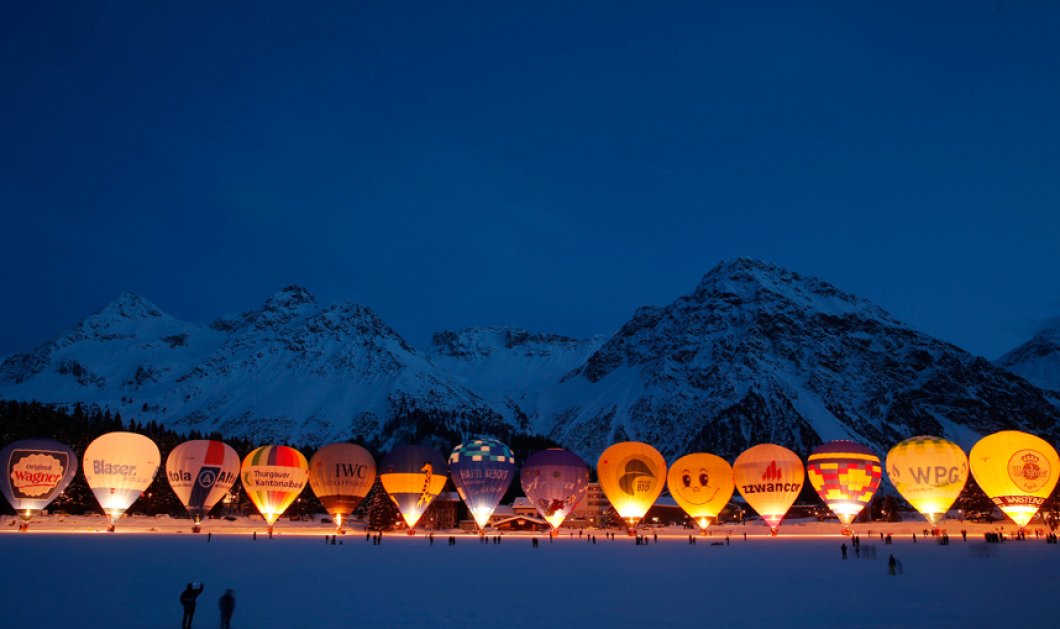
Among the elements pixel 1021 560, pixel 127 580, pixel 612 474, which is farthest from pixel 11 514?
pixel 1021 560

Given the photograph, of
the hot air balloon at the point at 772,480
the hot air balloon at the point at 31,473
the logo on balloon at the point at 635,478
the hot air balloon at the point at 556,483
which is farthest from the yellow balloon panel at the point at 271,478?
the hot air balloon at the point at 772,480

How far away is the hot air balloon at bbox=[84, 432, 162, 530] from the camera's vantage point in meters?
57.0

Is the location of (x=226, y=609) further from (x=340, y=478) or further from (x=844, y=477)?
(x=844, y=477)

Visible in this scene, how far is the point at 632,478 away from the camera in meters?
62.2

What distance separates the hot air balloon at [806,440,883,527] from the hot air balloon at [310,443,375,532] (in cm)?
3239

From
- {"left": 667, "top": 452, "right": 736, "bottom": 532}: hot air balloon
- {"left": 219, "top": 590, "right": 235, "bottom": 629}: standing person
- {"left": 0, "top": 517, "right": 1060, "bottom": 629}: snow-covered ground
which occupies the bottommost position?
{"left": 0, "top": 517, "right": 1060, "bottom": 629}: snow-covered ground

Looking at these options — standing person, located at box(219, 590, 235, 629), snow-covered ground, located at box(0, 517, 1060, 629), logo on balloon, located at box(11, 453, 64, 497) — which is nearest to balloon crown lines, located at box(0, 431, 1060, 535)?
logo on balloon, located at box(11, 453, 64, 497)

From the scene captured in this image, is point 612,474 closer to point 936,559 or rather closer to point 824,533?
point 824,533

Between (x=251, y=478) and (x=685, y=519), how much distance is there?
7087cm

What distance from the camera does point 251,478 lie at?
198ft

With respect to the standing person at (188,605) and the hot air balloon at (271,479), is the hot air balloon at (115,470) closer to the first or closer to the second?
the hot air balloon at (271,479)

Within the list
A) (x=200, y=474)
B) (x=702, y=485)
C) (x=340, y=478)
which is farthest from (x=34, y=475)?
(x=702, y=485)

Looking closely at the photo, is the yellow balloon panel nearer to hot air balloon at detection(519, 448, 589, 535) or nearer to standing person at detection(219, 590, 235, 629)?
hot air balloon at detection(519, 448, 589, 535)

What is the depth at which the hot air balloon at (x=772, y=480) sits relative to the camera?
60.4 meters
